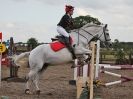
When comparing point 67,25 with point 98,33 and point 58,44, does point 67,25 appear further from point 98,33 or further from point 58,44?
point 98,33

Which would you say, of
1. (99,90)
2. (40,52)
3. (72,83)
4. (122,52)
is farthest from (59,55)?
(122,52)

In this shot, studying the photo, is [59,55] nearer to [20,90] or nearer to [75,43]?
[75,43]

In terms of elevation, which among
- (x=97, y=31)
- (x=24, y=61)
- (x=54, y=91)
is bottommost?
(x=54, y=91)

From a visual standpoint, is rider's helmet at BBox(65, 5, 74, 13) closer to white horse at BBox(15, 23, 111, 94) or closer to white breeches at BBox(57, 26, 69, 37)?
white breeches at BBox(57, 26, 69, 37)

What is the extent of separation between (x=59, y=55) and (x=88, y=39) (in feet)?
4.26

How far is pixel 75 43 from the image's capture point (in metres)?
13.0

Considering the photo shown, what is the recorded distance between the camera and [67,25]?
488 inches

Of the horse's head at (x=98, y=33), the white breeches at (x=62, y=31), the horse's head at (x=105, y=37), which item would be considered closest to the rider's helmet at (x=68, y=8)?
the white breeches at (x=62, y=31)

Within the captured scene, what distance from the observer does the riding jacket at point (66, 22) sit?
39.9 feet

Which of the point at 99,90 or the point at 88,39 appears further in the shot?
the point at 88,39

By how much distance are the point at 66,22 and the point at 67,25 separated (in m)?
0.15

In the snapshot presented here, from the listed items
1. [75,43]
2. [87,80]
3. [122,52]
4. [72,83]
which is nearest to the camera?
[87,80]

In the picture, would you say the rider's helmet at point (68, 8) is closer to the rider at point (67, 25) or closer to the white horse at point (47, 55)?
the rider at point (67, 25)

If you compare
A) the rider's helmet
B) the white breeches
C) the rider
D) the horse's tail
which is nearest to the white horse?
the horse's tail
